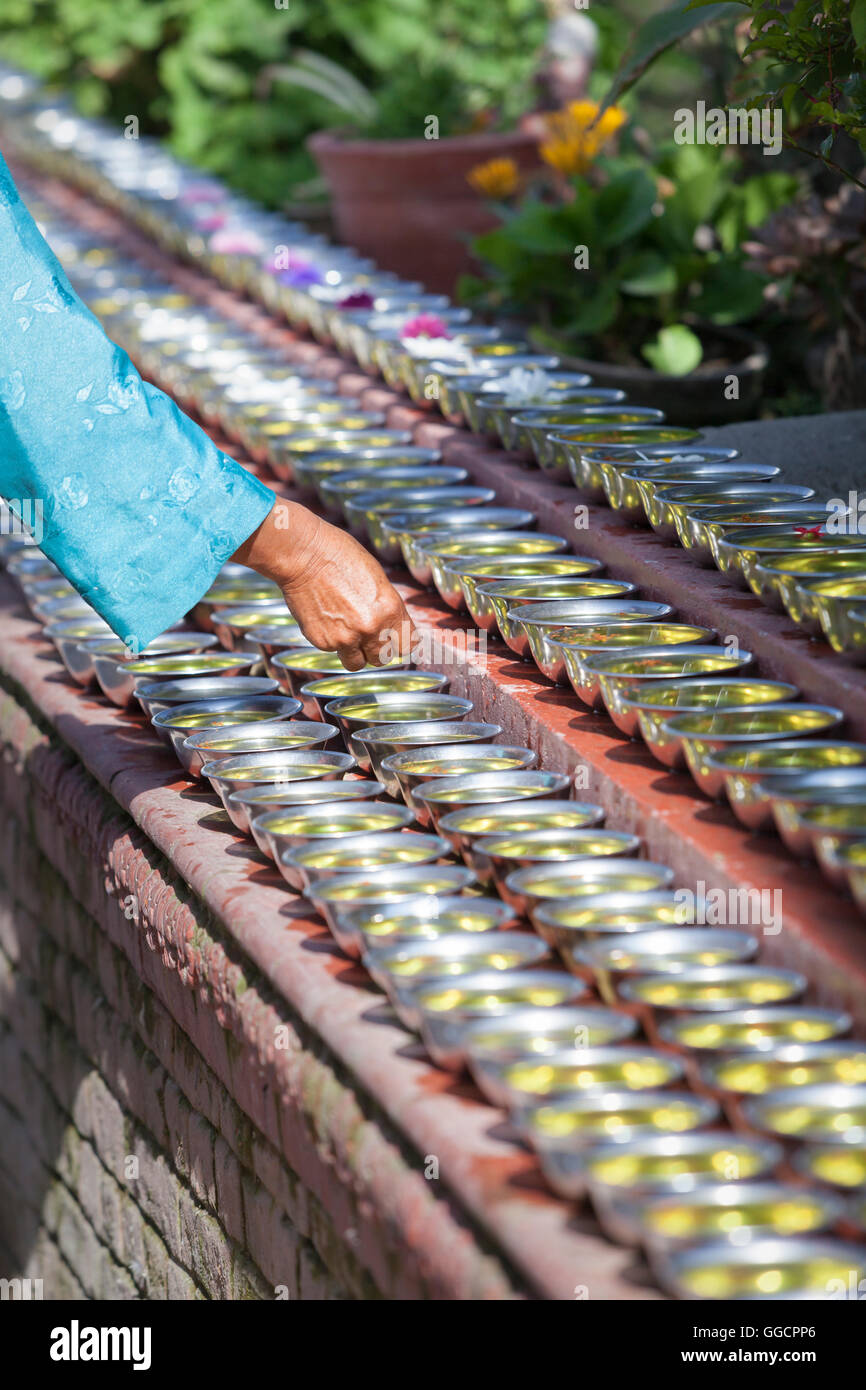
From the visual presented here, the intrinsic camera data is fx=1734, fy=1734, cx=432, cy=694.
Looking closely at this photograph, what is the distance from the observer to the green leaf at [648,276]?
470 centimetres

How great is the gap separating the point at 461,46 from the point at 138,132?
2.24m

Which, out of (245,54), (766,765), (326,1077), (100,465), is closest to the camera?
(326,1077)

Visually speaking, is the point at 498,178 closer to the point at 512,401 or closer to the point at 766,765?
the point at 512,401

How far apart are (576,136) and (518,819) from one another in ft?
12.3

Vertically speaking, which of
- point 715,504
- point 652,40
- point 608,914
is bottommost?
point 608,914

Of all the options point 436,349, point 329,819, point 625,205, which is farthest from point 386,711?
point 625,205

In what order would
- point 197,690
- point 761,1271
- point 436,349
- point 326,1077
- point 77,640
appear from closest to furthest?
point 761,1271 → point 326,1077 → point 197,690 → point 77,640 → point 436,349

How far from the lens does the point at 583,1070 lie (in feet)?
5.71

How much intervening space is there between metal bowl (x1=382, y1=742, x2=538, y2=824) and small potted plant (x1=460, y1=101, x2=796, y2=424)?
2283mm

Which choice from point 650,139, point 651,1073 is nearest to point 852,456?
point 651,1073

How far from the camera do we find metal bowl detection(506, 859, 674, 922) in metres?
2.04

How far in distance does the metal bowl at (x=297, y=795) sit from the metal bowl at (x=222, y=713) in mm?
307

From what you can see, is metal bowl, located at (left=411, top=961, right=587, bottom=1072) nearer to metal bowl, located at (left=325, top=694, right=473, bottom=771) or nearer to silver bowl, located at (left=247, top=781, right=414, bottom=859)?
silver bowl, located at (left=247, top=781, right=414, bottom=859)

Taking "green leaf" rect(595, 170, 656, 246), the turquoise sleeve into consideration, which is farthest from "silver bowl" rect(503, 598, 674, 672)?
"green leaf" rect(595, 170, 656, 246)
